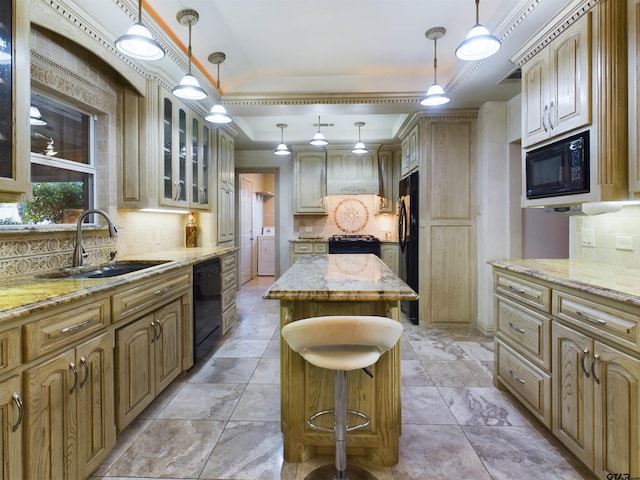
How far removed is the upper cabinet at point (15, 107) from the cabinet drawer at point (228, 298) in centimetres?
217

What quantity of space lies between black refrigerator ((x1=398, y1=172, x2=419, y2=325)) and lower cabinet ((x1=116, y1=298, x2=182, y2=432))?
2.71 meters

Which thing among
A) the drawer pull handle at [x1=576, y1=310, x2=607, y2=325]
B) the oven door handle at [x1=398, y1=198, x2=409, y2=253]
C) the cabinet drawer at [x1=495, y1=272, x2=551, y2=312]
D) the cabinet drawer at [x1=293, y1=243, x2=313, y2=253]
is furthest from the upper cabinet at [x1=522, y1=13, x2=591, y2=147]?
the cabinet drawer at [x1=293, y1=243, x2=313, y2=253]

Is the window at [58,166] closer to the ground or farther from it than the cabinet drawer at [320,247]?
farther from it

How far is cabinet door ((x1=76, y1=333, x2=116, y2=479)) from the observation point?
1.47 meters

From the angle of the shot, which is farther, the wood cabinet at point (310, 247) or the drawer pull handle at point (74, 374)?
the wood cabinet at point (310, 247)

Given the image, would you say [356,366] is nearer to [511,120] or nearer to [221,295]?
[221,295]

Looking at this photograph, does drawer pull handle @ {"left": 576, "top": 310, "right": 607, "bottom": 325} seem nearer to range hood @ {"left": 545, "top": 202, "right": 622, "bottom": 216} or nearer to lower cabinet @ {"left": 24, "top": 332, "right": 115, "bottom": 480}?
range hood @ {"left": 545, "top": 202, "right": 622, "bottom": 216}

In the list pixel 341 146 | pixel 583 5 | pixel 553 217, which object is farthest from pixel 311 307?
pixel 341 146

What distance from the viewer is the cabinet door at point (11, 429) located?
1108 millimetres

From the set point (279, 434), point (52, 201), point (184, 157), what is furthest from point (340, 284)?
point (184, 157)

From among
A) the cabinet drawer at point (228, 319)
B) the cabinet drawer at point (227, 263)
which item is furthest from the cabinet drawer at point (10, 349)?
the cabinet drawer at point (228, 319)

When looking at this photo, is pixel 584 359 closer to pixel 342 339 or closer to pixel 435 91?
pixel 342 339

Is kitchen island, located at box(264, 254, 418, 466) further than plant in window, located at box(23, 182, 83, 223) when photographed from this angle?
No

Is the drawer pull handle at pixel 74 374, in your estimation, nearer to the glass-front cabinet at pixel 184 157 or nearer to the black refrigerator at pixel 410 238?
the glass-front cabinet at pixel 184 157
